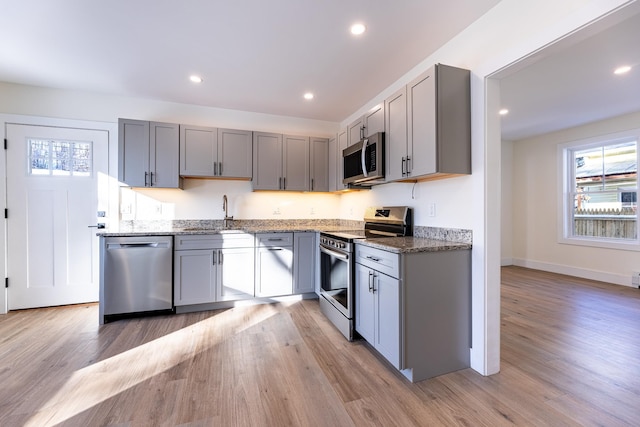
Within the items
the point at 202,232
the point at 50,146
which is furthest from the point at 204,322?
the point at 50,146

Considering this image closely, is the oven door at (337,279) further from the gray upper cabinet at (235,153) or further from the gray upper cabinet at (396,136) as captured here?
the gray upper cabinet at (235,153)

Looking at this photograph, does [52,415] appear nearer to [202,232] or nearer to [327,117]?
[202,232]

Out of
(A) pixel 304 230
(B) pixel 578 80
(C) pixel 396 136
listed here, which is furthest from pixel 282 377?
(B) pixel 578 80

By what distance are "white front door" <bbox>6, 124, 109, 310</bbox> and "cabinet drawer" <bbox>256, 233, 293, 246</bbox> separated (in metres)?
1.96

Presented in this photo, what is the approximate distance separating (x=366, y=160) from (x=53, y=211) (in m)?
3.65

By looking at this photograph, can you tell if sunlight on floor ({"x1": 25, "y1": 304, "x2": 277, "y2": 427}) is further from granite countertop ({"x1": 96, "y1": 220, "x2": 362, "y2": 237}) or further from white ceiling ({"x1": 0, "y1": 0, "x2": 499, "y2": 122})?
white ceiling ({"x1": 0, "y1": 0, "x2": 499, "y2": 122})

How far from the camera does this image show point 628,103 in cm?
364

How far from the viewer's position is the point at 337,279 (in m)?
2.68

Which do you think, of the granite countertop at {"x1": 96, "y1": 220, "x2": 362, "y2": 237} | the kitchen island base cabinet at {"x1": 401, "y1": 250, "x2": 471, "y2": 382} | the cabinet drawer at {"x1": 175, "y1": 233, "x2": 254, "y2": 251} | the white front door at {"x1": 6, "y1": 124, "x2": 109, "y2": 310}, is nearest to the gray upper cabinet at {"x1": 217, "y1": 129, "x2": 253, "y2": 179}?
the granite countertop at {"x1": 96, "y1": 220, "x2": 362, "y2": 237}

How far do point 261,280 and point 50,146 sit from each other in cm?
293

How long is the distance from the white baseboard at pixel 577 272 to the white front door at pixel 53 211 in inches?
283

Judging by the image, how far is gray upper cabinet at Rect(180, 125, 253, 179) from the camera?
3.33 m

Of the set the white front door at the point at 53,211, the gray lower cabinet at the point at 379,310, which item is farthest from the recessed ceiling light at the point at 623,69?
the white front door at the point at 53,211

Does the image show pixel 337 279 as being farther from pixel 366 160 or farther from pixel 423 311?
pixel 366 160
